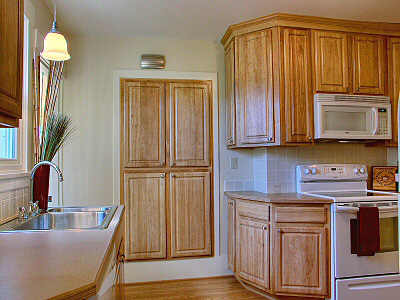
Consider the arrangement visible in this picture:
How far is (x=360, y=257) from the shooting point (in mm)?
2557

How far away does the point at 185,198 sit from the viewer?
3271mm

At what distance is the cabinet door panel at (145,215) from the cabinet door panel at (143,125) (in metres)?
0.17

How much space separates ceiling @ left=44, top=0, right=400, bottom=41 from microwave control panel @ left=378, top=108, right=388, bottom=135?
2.85ft

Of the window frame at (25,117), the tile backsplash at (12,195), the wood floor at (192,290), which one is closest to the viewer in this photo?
the tile backsplash at (12,195)

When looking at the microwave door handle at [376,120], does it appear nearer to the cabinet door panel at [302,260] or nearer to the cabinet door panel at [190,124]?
the cabinet door panel at [302,260]

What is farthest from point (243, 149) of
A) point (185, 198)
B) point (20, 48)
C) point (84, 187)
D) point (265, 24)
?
point (20, 48)

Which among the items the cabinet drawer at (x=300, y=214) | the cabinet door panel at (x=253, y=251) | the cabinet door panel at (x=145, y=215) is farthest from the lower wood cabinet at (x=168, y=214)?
the cabinet drawer at (x=300, y=214)

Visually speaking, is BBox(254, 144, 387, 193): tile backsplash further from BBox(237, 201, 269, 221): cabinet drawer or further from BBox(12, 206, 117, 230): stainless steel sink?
BBox(12, 206, 117, 230): stainless steel sink

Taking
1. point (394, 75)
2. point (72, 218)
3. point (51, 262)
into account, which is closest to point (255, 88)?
point (394, 75)

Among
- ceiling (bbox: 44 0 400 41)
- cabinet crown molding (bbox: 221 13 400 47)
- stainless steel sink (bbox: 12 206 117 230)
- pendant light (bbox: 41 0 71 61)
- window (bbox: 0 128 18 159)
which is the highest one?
ceiling (bbox: 44 0 400 41)

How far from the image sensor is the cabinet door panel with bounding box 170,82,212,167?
328 cm

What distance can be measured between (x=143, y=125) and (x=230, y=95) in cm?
95

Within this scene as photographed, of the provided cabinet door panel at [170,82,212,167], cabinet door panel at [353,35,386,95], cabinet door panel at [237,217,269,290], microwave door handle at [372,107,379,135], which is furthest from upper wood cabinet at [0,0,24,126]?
microwave door handle at [372,107,379,135]

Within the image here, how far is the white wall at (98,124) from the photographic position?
315 cm
